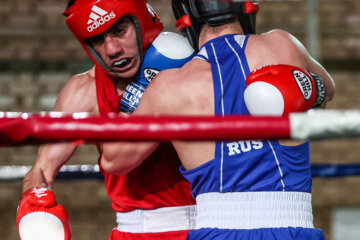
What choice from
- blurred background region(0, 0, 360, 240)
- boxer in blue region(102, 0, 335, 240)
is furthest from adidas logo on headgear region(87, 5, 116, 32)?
blurred background region(0, 0, 360, 240)

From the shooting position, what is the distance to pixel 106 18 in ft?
5.22

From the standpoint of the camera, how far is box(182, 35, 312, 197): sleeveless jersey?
1240mm

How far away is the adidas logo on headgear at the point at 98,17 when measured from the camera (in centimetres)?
158

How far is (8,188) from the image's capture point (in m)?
3.76

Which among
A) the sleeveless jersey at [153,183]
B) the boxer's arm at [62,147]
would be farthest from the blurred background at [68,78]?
the sleeveless jersey at [153,183]

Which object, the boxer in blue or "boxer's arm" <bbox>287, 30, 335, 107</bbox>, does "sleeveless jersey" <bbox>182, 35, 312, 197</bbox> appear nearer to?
the boxer in blue

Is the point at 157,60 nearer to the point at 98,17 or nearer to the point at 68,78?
the point at 98,17

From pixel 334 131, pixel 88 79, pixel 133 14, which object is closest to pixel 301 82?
pixel 334 131

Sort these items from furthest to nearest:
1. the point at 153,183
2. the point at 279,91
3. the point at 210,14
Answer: the point at 153,183 → the point at 210,14 → the point at 279,91

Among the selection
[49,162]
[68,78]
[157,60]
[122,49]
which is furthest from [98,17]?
[68,78]

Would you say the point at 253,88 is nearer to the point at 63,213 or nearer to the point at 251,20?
the point at 251,20

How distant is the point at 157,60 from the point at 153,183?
0.43m

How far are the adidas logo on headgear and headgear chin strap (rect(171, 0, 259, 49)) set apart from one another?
23 centimetres

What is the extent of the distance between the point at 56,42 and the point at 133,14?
245cm
